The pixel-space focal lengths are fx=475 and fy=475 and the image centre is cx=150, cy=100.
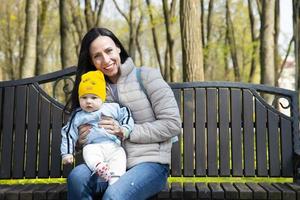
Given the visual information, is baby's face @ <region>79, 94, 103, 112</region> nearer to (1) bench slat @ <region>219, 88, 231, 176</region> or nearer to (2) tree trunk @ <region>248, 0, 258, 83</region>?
(1) bench slat @ <region>219, 88, 231, 176</region>

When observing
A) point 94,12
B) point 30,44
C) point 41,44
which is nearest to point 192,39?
point 30,44

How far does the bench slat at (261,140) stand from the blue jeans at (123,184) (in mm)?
1227

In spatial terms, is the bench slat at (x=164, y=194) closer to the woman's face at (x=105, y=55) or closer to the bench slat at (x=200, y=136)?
the bench slat at (x=200, y=136)

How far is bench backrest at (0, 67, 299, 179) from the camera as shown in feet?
13.9

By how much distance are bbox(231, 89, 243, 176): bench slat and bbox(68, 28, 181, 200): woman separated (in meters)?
0.93

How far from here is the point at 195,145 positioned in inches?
167

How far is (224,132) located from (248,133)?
8.3 inches

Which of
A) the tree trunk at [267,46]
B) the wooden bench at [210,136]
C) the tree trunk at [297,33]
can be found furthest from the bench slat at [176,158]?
the tree trunk at [267,46]

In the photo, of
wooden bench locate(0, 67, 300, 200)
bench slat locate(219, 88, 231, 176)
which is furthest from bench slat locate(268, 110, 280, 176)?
bench slat locate(219, 88, 231, 176)

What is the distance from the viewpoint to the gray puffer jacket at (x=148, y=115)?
3.36m

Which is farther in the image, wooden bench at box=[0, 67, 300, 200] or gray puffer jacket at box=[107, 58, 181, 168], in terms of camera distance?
wooden bench at box=[0, 67, 300, 200]

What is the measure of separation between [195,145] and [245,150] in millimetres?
445

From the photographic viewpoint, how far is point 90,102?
332 centimetres

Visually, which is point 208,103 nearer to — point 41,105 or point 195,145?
point 195,145
